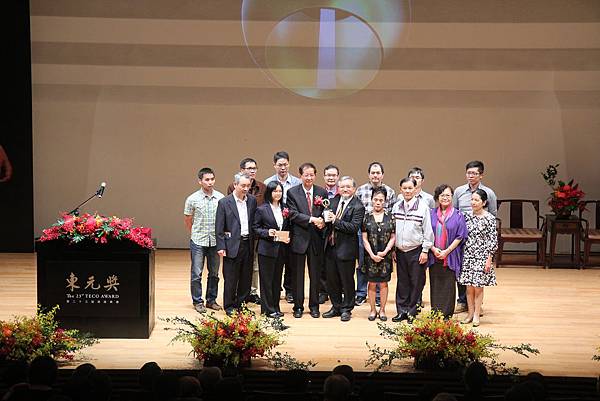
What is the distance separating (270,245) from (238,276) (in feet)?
1.35

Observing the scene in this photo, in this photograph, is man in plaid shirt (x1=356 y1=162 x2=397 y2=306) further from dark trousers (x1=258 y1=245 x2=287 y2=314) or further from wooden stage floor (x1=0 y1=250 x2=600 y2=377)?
dark trousers (x1=258 y1=245 x2=287 y2=314)

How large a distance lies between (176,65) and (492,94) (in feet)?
13.1

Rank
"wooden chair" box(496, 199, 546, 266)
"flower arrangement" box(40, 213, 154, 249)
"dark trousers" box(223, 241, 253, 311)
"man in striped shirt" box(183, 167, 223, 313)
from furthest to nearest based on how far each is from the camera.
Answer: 1. "wooden chair" box(496, 199, 546, 266)
2. "man in striped shirt" box(183, 167, 223, 313)
3. "dark trousers" box(223, 241, 253, 311)
4. "flower arrangement" box(40, 213, 154, 249)

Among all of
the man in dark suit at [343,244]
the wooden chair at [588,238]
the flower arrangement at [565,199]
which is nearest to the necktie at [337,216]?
the man in dark suit at [343,244]

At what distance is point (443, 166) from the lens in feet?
38.0

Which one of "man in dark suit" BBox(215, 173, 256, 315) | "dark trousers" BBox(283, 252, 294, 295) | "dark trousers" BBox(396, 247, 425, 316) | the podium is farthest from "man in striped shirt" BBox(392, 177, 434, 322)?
the podium

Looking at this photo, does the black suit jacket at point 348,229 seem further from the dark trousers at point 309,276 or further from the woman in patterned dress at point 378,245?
the dark trousers at point 309,276

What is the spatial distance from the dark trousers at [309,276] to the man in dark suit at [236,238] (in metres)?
0.41

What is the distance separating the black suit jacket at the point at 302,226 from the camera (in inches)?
319

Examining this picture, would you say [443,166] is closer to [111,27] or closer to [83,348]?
[111,27]

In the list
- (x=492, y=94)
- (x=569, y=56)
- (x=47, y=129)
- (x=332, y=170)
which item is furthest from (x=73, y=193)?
(x=569, y=56)

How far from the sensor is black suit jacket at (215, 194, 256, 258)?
797 centimetres

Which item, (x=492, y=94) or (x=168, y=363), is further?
(x=492, y=94)

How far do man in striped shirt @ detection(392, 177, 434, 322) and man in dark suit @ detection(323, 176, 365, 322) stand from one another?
0.37 metres
